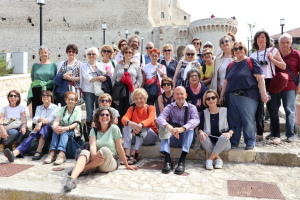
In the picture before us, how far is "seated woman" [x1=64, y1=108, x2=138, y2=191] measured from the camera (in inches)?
134

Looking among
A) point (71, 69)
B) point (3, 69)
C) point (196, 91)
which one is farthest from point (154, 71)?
point (3, 69)

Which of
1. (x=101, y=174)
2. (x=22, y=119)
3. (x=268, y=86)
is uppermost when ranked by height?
(x=268, y=86)

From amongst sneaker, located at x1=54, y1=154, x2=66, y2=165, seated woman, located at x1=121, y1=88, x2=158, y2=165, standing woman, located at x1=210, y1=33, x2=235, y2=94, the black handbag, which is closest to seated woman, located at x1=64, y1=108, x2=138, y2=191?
seated woman, located at x1=121, y1=88, x2=158, y2=165

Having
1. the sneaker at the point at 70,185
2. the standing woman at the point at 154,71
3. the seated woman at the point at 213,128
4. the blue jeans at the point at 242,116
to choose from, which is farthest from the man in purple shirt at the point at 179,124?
the sneaker at the point at 70,185

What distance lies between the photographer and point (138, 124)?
4094mm

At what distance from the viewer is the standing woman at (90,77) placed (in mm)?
4852

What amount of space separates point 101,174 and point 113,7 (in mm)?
32706

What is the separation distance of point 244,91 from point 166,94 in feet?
4.19

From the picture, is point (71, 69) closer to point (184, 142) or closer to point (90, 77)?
point (90, 77)

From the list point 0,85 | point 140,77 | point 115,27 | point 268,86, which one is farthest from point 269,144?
point 115,27

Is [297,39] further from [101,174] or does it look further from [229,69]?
[101,174]

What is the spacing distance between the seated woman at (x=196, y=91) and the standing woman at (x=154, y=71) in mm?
703

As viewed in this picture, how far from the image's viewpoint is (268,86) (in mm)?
4414

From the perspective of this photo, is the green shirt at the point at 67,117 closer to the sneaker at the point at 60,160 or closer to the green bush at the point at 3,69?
the sneaker at the point at 60,160
